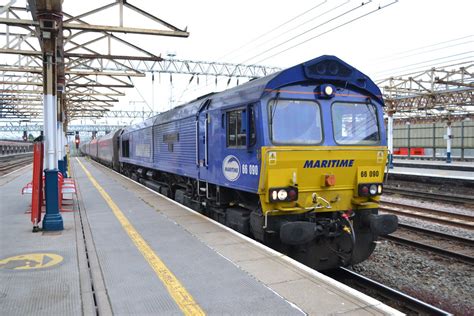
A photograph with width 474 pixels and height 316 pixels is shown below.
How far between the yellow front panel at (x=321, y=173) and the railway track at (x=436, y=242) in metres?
2.20

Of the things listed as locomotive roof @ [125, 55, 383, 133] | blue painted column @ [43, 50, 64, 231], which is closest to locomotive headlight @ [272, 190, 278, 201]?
locomotive roof @ [125, 55, 383, 133]

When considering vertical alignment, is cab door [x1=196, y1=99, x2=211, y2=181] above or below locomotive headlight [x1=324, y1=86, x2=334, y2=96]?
below

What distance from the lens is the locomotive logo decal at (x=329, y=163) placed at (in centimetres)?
637

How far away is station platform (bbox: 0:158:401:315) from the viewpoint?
414 centimetres

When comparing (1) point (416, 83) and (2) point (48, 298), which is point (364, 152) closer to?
(2) point (48, 298)

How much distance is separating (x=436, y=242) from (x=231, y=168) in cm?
514

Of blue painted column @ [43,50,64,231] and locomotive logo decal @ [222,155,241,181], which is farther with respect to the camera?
blue painted column @ [43,50,64,231]

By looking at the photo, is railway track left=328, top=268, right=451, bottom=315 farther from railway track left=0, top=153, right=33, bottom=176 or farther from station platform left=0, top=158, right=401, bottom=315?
railway track left=0, top=153, right=33, bottom=176

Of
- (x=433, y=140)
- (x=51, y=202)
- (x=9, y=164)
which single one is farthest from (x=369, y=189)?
(x=433, y=140)

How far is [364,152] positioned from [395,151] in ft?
Result: 153

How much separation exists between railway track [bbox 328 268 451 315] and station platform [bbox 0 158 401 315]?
1.29 metres

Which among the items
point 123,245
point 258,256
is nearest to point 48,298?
point 123,245

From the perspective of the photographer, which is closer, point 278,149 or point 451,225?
point 278,149

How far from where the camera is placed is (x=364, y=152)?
6.84m
